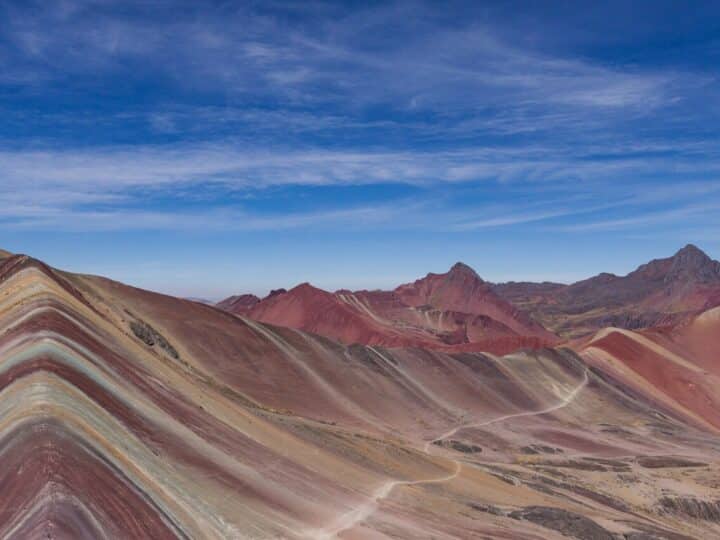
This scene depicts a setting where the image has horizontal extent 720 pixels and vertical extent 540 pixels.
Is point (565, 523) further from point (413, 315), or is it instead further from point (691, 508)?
point (413, 315)

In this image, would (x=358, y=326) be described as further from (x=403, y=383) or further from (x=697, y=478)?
(x=697, y=478)

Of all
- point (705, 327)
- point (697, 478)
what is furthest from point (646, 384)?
point (697, 478)

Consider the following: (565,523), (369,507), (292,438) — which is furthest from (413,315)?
(369,507)

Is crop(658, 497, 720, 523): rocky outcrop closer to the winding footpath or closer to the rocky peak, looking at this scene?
the winding footpath

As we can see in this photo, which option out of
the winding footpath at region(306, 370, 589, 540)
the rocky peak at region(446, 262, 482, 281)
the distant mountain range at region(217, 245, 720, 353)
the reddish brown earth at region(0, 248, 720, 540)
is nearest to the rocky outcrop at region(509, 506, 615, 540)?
the reddish brown earth at region(0, 248, 720, 540)

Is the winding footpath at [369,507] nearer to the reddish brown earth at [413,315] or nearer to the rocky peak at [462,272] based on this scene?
the reddish brown earth at [413,315]
